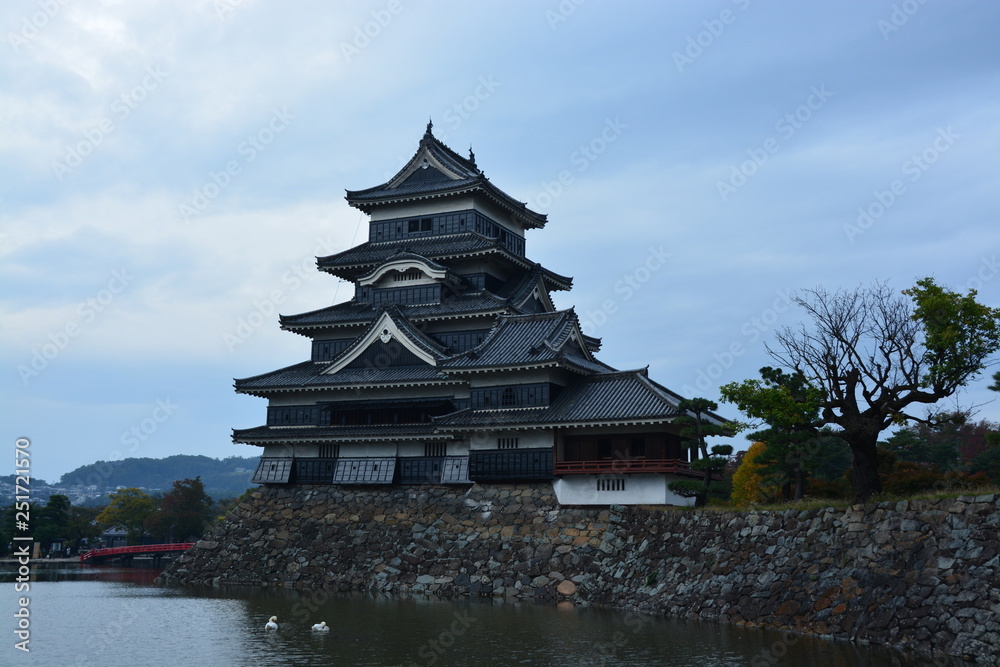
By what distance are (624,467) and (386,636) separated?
47.9ft

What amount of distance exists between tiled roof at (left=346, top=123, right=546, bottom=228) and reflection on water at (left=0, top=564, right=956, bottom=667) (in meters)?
23.2

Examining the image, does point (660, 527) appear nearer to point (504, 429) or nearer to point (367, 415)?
point (504, 429)

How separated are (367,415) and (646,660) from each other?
2634 centimetres

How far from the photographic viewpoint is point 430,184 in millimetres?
51969

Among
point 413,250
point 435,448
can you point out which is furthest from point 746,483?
point 413,250

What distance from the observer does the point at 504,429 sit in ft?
133

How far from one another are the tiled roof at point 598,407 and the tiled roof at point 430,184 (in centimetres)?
1442

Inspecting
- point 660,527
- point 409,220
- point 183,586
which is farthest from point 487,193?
point 183,586

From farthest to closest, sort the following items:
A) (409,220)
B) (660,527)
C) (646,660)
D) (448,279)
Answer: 1. (409,220)
2. (448,279)
3. (660,527)
4. (646,660)

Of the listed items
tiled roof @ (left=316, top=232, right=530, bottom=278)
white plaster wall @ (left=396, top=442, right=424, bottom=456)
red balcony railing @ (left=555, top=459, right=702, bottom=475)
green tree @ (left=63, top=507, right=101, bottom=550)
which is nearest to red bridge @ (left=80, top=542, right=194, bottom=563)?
green tree @ (left=63, top=507, right=101, bottom=550)

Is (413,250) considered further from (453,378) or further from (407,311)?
(453,378)

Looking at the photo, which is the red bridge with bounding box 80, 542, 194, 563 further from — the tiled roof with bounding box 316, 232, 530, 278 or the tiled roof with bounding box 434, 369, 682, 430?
the tiled roof with bounding box 434, 369, 682, 430

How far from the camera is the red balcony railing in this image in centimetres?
3750

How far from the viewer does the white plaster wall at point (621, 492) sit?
3797 centimetres
